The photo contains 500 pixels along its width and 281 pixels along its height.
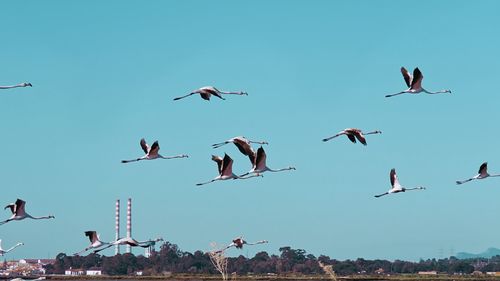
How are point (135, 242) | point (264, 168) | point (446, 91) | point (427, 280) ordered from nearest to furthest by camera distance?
1. point (135, 242)
2. point (264, 168)
3. point (446, 91)
4. point (427, 280)

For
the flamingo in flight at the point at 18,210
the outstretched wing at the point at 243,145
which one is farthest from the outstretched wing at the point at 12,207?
the outstretched wing at the point at 243,145

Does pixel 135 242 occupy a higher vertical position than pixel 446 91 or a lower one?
lower

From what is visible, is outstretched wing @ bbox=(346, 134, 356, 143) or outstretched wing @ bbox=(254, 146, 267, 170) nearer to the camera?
outstretched wing @ bbox=(346, 134, 356, 143)

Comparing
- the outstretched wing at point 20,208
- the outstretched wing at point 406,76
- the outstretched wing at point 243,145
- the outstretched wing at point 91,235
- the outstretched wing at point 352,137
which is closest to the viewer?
the outstretched wing at point 243,145

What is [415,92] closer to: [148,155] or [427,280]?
[148,155]

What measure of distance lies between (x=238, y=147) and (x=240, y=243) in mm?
8797

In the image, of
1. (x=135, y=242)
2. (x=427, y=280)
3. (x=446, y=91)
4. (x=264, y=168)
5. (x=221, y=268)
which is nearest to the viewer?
(x=135, y=242)

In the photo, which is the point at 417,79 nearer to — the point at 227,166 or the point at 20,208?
the point at 227,166

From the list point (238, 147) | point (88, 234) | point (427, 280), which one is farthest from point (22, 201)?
point (427, 280)

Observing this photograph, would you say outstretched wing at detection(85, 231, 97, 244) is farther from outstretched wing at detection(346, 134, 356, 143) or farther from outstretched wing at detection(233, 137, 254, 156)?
outstretched wing at detection(346, 134, 356, 143)

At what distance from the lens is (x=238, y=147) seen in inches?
1479

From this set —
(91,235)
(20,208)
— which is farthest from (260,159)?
(20,208)

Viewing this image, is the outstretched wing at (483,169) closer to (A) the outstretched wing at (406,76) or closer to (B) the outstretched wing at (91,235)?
(A) the outstretched wing at (406,76)

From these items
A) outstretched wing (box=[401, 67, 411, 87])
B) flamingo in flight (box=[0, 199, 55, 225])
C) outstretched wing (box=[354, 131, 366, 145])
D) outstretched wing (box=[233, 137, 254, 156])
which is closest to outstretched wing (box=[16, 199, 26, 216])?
flamingo in flight (box=[0, 199, 55, 225])
